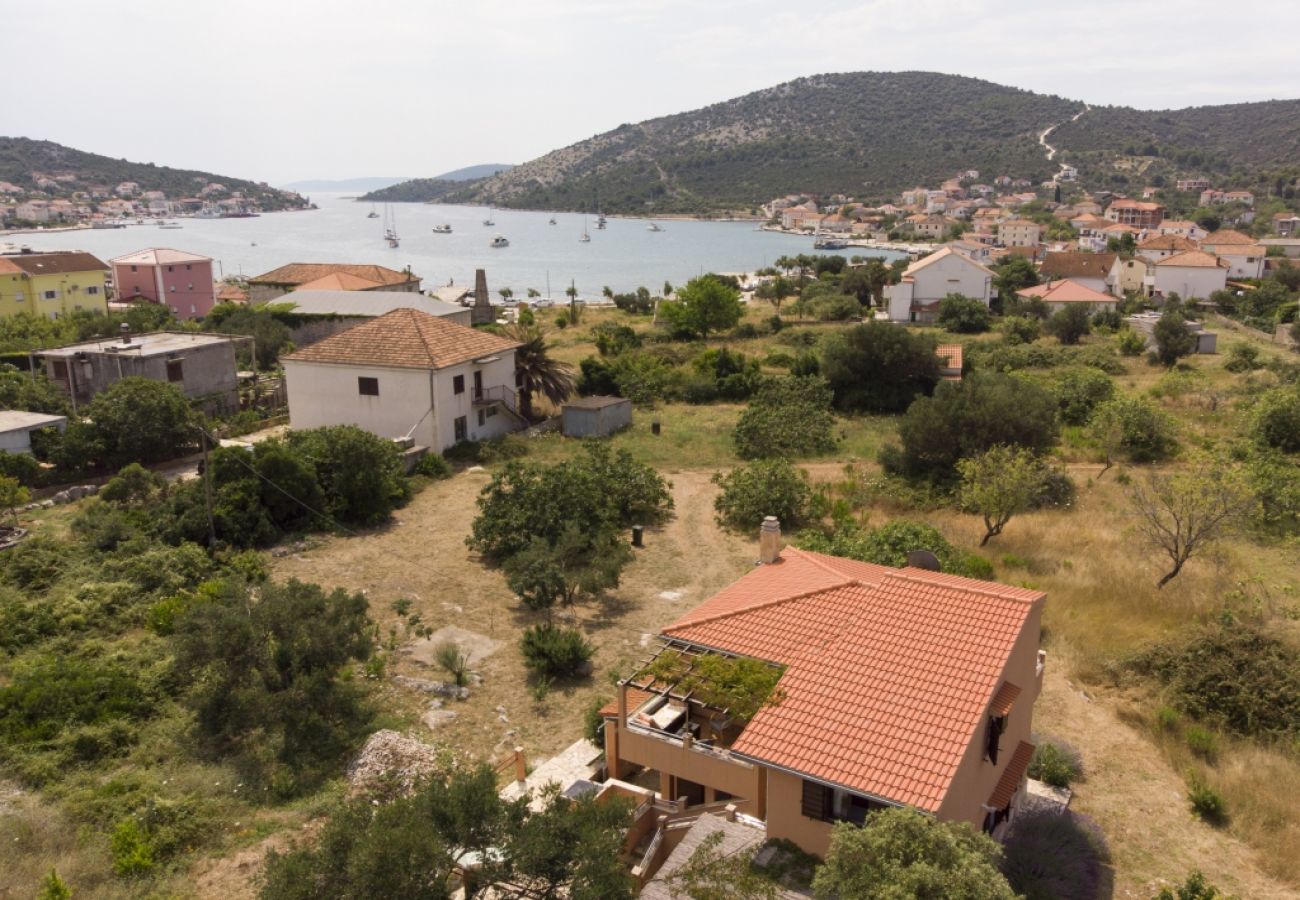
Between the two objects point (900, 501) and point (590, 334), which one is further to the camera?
point (590, 334)

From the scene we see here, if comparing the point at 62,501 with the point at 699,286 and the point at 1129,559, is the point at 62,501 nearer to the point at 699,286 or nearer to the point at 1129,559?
the point at 1129,559

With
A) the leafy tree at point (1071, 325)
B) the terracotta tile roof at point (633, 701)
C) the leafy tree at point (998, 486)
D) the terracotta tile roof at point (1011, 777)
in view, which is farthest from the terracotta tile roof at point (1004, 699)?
the leafy tree at point (1071, 325)

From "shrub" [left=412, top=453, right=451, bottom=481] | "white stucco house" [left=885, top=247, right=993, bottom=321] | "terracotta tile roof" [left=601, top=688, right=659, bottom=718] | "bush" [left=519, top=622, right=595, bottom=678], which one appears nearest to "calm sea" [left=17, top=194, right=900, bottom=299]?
"white stucco house" [left=885, top=247, right=993, bottom=321]

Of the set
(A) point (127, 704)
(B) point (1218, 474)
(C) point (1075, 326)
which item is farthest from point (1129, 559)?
(C) point (1075, 326)

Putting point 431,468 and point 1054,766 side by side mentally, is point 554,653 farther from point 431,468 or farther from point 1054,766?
point 431,468

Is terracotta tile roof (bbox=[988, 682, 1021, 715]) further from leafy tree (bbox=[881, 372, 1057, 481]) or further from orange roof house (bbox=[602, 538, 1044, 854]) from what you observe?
leafy tree (bbox=[881, 372, 1057, 481])
